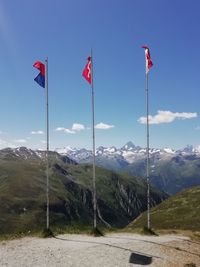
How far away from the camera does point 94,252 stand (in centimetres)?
3194

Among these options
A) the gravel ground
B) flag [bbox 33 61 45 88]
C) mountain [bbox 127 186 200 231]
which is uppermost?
flag [bbox 33 61 45 88]

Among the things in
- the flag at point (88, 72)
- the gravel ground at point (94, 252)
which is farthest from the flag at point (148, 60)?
the gravel ground at point (94, 252)

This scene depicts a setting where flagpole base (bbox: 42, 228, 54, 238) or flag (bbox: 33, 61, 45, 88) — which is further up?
flag (bbox: 33, 61, 45, 88)

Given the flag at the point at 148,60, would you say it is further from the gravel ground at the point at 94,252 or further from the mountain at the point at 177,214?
the mountain at the point at 177,214

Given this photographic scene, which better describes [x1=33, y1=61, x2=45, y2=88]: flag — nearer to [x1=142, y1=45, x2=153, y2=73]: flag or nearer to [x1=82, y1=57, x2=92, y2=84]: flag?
[x1=82, y1=57, x2=92, y2=84]: flag

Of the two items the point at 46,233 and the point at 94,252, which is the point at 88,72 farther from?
the point at 94,252

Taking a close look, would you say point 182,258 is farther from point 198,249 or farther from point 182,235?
point 182,235

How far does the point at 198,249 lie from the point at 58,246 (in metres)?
13.4

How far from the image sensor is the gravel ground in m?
29.0

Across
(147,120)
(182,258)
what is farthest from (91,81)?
(182,258)

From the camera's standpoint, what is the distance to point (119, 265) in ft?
95.3

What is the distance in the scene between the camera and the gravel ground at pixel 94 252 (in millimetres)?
29016

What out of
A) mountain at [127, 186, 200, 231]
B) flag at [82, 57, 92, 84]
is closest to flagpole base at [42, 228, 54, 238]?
flag at [82, 57, 92, 84]

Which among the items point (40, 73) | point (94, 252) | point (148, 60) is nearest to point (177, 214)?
point (148, 60)
